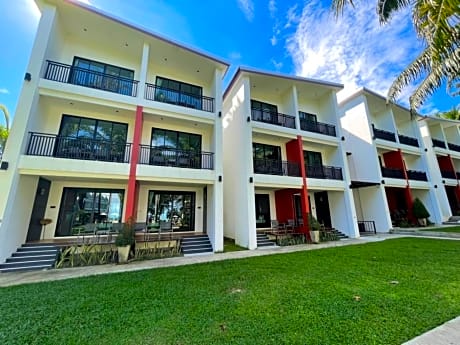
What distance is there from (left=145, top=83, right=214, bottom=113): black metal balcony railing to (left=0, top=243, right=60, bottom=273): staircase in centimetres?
860

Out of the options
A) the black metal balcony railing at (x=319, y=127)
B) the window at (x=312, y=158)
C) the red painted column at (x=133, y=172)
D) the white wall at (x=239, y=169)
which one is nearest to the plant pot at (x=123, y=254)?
the red painted column at (x=133, y=172)

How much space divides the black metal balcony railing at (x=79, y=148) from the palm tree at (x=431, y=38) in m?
11.0

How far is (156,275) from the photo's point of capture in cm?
636

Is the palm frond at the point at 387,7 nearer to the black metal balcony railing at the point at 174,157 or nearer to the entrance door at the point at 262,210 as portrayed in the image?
the black metal balcony railing at the point at 174,157

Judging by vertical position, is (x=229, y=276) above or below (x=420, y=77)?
below

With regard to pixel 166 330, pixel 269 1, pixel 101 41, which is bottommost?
pixel 166 330

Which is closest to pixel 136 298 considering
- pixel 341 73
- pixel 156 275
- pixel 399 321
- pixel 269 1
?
pixel 156 275

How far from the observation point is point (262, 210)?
1455 cm

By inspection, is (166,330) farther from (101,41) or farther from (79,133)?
(101,41)

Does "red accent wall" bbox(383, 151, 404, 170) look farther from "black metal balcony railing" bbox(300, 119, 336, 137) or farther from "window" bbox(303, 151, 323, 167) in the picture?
"black metal balcony railing" bbox(300, 119, 336, 137)

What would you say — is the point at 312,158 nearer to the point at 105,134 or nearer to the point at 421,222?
the point at 421,222

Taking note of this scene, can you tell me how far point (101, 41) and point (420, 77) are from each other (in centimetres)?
1574

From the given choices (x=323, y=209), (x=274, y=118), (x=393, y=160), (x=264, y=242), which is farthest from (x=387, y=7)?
(x=393, y=160)

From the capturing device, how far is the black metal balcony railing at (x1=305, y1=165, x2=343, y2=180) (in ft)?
47.4
